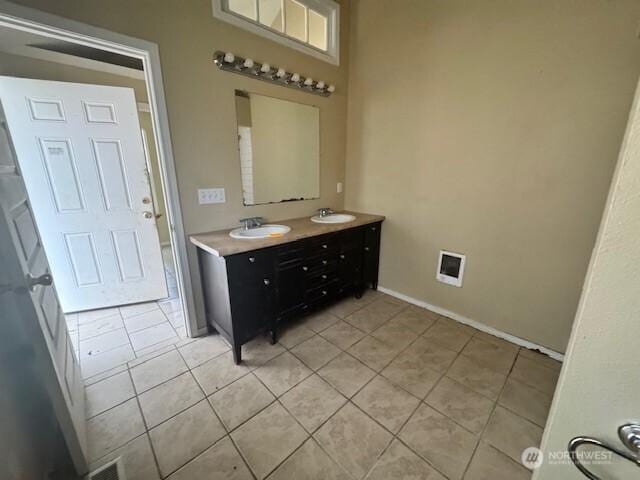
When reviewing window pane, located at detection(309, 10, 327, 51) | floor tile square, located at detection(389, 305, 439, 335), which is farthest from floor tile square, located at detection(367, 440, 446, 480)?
window pane, located at detection(309, 10, 327, 51)

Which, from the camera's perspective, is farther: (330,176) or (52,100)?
(330,176)

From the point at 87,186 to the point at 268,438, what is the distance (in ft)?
8.04

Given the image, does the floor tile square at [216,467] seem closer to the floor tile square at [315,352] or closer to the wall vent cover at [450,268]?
the floor tile square at [315,352]

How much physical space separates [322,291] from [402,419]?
1078 millimetres

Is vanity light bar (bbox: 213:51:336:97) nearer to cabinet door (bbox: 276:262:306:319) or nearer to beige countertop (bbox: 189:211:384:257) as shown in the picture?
beige countertop (bbox: 189:211:384:257)

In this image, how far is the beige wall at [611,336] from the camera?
0.42 metres

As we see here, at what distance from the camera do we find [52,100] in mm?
2000

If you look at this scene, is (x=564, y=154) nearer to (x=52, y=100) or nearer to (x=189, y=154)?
(x=189, y=154)

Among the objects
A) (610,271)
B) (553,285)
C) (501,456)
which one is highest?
(610,271)

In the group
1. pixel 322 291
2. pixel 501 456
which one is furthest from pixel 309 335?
pixel 501 456

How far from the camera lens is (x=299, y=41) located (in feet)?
7.15

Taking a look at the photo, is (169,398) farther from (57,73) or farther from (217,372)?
(57,73)

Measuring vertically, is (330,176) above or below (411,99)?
below

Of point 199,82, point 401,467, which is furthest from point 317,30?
point 401,467
